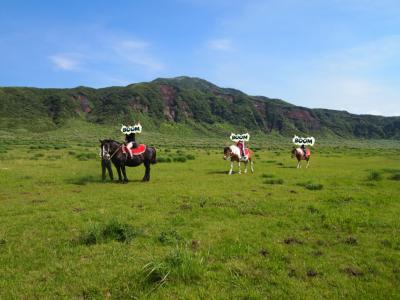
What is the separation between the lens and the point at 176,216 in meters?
10.7

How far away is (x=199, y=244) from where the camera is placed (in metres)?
8.17

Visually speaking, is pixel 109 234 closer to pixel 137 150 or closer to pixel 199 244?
pixel 199 244

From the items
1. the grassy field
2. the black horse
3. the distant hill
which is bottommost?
the grassy field

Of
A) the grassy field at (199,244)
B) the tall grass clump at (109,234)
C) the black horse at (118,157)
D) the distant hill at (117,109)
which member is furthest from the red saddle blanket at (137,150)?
the distant hill at (117,109)

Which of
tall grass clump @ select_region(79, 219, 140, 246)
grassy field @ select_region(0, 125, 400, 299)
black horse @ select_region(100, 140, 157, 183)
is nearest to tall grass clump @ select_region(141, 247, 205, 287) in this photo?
grassy field @ select_region(0, 125, 400, 299)

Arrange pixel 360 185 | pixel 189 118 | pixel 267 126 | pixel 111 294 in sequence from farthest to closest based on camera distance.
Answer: pixel 267 126 < pixel 189 118 < pixel 360 185 < pixel 111 294

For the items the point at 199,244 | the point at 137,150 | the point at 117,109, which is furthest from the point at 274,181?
the point at 117,109

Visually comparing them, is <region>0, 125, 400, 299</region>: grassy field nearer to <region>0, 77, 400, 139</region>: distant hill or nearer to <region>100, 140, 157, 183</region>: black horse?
<region>100, 140, 157, 183</region>: black horse

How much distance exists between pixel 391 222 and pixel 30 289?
31.9ft

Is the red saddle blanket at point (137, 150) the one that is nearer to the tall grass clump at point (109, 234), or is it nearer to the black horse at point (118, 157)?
the black horse at point (118, 157)

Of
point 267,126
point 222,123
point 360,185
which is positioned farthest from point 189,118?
point 360,185

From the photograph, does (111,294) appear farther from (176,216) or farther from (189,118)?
(189,118)

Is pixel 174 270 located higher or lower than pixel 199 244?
higher

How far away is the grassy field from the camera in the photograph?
6082 mm
